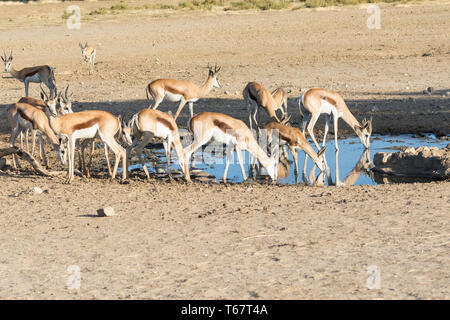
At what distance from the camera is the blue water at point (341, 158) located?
10.7 metres

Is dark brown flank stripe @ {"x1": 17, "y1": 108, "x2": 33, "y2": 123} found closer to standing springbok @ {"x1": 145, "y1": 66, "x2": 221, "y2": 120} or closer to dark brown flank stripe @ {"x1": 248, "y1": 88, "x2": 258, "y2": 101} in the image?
standing springbok @ {"x1": 145, "y1": 66, "x2": 221, "y2": 120}

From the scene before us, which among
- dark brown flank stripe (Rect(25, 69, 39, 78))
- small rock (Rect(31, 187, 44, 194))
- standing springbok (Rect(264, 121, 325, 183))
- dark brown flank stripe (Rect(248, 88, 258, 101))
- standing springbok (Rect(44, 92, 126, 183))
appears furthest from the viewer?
dark brown flank stripe (Rect(25, 69, 39, 78))

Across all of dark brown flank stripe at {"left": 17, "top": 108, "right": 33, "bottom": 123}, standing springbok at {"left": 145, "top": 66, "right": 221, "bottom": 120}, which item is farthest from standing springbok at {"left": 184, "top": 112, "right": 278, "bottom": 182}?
standing springbok at {"left": 145, "top": 66, "right": 221, "bottom": 120}

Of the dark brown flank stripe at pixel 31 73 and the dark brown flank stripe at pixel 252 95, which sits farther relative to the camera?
the dark brown flank stripe at pixel 31 73

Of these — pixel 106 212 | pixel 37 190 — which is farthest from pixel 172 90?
pixel 106 212

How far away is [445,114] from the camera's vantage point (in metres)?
13.8

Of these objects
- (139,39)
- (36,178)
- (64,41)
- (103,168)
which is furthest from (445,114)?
(64,41)

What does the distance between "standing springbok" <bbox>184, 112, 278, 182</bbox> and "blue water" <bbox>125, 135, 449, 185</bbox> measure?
385mm

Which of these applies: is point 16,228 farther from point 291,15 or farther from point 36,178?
point 291,15

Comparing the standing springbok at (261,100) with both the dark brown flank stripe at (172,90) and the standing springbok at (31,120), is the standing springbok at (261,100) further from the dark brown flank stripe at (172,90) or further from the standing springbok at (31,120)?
the standing springbok at (31,120)

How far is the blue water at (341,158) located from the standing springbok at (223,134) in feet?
1.26

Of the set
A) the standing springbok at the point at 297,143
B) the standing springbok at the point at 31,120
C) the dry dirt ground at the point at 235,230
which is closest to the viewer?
the dry dirt ground at the point at 235,230

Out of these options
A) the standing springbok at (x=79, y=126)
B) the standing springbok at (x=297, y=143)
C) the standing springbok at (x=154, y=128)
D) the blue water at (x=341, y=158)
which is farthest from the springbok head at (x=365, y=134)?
Answer: the standing springbok at (x=79, y=126)

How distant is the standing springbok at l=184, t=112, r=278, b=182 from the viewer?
1011 cm
